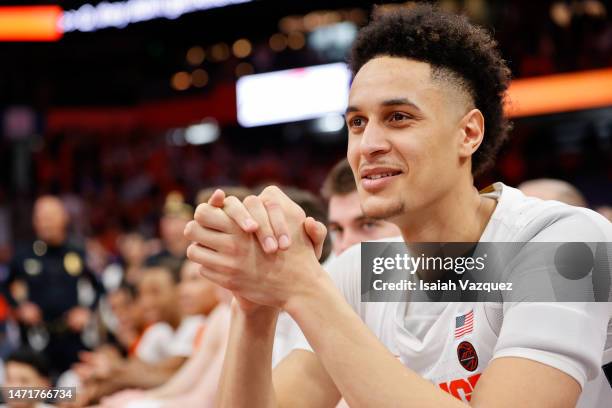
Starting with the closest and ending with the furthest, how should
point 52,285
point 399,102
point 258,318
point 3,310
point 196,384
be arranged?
point 258,318, point 399,102, point 196,384, point 52,285, point 3,310

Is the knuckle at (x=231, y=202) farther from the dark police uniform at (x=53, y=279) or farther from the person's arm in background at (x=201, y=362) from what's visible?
the dark police uniform at (x=53, y=279)

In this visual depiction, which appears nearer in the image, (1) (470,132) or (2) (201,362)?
(1) (470,132)

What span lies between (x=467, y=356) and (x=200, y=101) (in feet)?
45.1

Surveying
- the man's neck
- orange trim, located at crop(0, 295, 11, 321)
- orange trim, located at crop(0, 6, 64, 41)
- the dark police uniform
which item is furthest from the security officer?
→ the man's neck

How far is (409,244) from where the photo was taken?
176 cm

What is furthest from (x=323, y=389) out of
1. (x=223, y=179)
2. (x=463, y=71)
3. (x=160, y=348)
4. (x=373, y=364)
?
(x=223, y=179)

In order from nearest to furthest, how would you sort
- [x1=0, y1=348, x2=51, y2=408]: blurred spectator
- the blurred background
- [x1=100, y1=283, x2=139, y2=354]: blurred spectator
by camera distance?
[x1=0, y1=348, x2=51, y2=408]: blurred spectator < [x1=100, y1=283, x2=139, y2=354]: blurred spectator < the blurred background

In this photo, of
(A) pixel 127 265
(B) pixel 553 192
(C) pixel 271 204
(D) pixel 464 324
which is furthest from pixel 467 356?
(A) pixel 127 265

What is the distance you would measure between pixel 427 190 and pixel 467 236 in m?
0.15

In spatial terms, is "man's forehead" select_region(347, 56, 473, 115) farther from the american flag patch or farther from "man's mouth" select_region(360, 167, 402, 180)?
the american flag patch

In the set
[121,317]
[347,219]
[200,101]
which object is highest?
[200,101]

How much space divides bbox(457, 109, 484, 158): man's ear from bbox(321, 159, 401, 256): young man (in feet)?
3.02

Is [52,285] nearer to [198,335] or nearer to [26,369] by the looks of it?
[26,369]

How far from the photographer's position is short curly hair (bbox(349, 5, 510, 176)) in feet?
5.68
